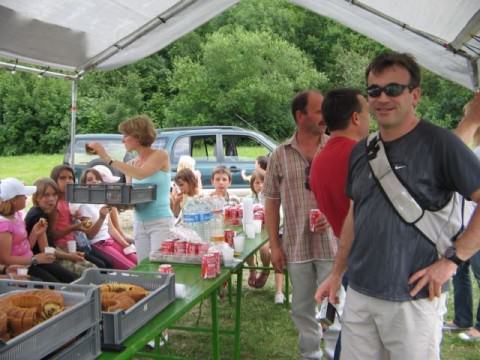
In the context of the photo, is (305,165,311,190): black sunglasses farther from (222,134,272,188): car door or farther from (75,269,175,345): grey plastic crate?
A: (222,134,272,188): car door

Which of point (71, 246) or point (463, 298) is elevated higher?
point (71, 246)

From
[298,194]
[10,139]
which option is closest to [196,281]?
[298,194]

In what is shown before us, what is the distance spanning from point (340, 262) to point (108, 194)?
5.80ft

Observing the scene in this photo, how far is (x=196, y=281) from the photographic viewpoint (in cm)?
247

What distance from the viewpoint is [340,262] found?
2.13 metres

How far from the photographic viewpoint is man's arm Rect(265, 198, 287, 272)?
117 inches

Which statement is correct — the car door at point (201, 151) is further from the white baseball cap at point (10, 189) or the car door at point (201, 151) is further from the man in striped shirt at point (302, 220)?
the man in striped shirt at point (302, 220)

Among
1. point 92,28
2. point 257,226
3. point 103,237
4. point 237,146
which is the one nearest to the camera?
point 257,226

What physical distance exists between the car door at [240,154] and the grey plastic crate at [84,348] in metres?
7.42

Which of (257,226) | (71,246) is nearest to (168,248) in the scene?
(257,226)

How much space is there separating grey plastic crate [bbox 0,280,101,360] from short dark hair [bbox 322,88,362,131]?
1.48 metres

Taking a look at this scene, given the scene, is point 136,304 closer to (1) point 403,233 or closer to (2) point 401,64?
(1) point 403,233

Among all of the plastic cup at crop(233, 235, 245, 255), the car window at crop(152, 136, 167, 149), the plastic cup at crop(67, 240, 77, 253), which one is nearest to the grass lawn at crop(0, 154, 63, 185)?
the car window at crop(152, 136, 167, 149)

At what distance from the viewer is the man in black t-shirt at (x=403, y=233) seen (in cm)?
166
